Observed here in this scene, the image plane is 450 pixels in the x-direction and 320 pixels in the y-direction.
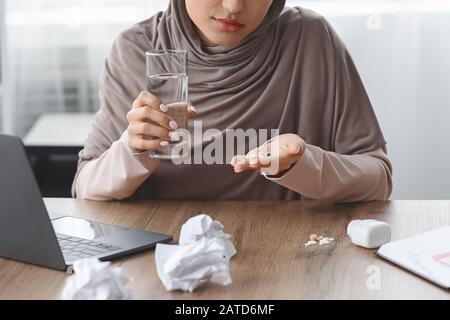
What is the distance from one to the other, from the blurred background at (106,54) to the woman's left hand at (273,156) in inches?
61.8

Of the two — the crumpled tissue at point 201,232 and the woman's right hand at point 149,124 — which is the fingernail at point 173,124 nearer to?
the woman's right hand at point 149,124

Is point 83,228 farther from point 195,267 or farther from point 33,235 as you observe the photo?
point 195,267

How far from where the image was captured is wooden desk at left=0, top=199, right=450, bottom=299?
1.23 meters

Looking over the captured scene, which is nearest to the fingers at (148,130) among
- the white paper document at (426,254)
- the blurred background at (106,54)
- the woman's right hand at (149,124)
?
the woman's right hand at (149,124)

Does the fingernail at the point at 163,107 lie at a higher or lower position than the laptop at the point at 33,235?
higher

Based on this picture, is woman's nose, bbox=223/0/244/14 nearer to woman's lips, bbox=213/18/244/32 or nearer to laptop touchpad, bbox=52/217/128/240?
woman's lips, bbox=213/18/244/32

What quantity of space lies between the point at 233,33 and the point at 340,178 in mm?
369

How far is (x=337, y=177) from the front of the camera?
1.72 metres

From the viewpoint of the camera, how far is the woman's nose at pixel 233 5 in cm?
169

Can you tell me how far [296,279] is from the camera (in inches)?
50.4

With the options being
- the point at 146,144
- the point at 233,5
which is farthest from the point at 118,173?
the point at 233,5

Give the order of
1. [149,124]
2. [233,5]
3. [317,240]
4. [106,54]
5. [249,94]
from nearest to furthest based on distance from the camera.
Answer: [317,240] → [149,124] → [233,5] → [249,94] → [106,54]

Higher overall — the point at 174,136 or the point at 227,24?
the point at 227,24

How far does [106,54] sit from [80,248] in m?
1.92
